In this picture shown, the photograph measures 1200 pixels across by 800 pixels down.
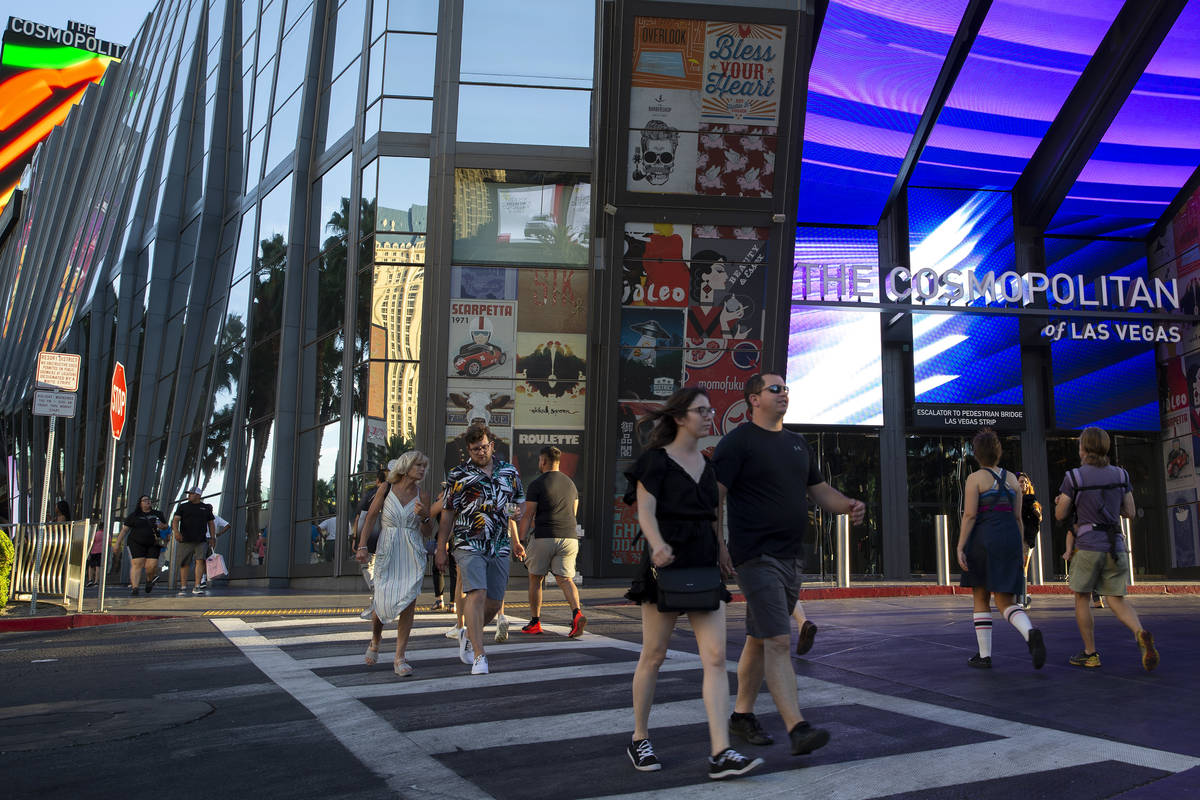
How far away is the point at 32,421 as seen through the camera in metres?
48.3

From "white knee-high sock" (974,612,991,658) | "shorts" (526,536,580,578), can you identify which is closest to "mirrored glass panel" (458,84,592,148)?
"shorts" (526,536,580,578)

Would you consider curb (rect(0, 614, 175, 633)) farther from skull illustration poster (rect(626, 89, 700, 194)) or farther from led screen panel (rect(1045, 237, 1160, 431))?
led screen panel (rect(1045, 237, 1160, 431))

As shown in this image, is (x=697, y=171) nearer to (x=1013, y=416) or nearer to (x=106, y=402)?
(x=1013, y=416)

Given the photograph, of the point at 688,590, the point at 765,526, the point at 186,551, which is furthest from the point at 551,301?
the point at 688,590

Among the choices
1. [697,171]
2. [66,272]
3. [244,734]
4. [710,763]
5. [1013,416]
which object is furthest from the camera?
[66,272]

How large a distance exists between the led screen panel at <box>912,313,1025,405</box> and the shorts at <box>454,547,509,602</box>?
21202 millimetres

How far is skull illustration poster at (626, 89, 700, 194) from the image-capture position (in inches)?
803

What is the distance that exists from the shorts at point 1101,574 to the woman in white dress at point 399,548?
502 centimetres

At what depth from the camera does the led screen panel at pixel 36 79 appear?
Answer: 7369 centimetres

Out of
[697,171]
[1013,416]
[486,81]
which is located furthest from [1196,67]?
[486,81]

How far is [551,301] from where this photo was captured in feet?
69.6

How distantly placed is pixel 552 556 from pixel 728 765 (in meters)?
6.24

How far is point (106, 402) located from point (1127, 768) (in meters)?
39.7

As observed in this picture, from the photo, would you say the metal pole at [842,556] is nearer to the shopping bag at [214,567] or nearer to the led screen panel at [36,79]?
the shopping bag at [214,567]
